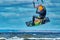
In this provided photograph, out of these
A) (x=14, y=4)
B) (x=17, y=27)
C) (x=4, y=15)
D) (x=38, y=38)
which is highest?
(x=14, y=4)

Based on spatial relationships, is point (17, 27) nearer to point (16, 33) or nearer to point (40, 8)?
point (16, 33)

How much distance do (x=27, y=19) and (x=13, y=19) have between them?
0.22 metres

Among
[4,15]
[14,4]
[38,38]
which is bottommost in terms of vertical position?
[38,38]

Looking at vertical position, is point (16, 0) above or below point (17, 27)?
above

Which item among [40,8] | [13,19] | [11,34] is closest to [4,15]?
[13,19]

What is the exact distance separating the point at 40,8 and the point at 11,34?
596mm

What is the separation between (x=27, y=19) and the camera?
2.58 m

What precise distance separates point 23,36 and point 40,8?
1.64 ft

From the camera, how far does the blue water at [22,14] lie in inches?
101

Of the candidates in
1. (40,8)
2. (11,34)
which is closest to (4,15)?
(11,34)

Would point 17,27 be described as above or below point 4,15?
below

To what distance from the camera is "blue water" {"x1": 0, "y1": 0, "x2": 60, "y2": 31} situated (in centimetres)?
256

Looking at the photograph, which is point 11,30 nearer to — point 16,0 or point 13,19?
point 13,19

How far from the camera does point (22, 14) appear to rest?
102 inches
